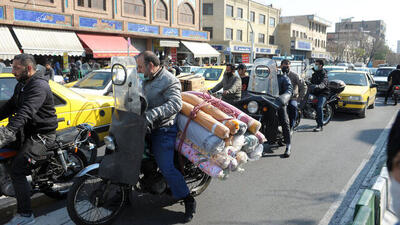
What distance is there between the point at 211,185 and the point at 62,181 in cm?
213

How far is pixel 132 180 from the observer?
3289 millimetres

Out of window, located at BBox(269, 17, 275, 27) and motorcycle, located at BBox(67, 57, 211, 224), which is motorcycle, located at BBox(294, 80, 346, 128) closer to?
motorcycle, located at BBox(67, 57, 211, 224)

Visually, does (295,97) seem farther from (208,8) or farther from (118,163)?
(208,8)

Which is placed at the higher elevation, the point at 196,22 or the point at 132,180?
the point at 196,22

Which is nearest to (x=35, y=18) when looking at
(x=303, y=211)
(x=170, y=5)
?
(x=170, y=5)

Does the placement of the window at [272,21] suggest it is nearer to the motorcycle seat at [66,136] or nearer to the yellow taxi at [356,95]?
the yellow taxi at [356,95]

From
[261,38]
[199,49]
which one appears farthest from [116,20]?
[261,38]

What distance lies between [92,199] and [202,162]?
119cm

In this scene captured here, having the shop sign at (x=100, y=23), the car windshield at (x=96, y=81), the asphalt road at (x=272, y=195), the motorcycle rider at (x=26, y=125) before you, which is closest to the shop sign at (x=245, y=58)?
the shop sign at (x=100, y=23)

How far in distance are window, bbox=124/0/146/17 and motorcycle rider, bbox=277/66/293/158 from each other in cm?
2272

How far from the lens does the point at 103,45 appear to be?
23922mm

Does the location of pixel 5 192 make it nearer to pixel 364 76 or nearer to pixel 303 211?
pixel 303 211

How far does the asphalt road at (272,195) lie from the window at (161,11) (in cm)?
2506

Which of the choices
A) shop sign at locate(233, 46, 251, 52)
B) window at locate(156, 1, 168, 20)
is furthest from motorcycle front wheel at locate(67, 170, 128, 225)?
shop sign at locate(233, 46, 251, 52)
